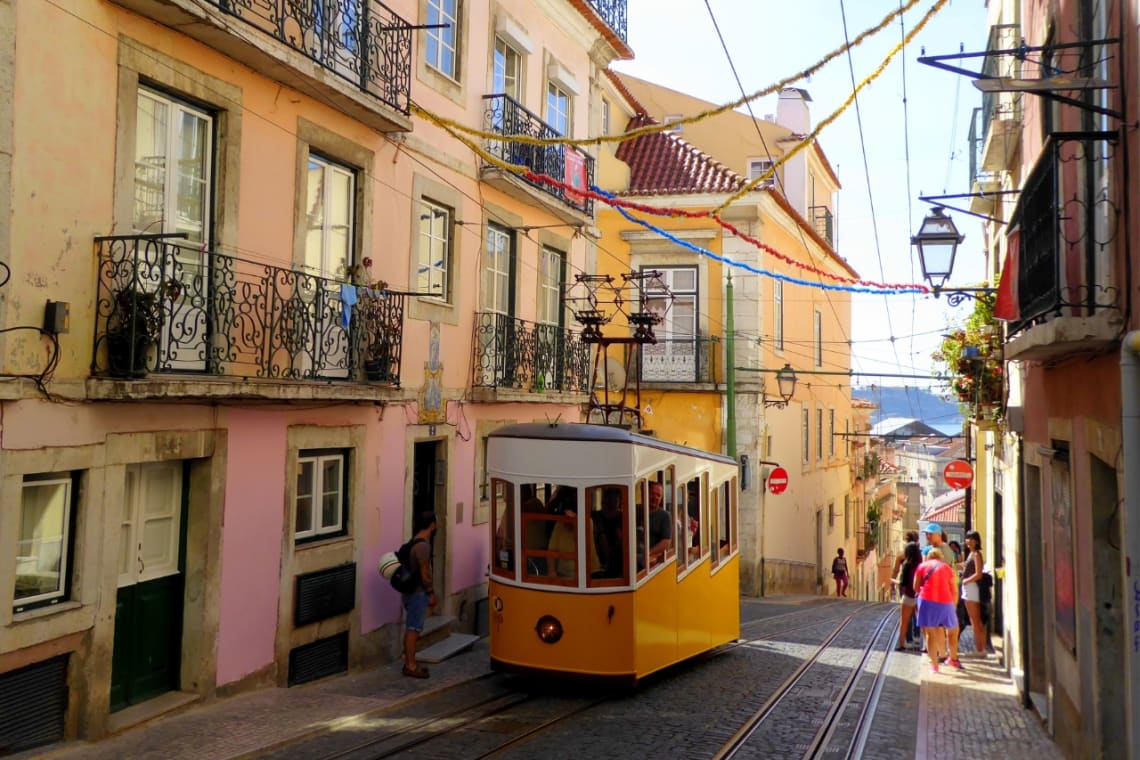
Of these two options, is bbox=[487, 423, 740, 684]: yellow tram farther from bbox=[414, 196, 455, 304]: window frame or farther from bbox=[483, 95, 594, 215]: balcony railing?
bbox=[483, 95, 594, 215]: balcony railing

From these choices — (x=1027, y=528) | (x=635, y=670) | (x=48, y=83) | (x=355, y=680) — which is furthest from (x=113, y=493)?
(x=1027, y=528)

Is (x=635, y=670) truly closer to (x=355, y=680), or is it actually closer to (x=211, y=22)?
(x=355, y=680)

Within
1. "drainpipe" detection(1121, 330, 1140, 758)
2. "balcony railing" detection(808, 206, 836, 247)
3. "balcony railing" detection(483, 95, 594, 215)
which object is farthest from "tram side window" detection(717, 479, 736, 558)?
"balcony railing" detection(808, 206, 836, 247)

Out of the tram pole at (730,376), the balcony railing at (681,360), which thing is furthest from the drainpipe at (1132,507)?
the balcony railing at (681,360)

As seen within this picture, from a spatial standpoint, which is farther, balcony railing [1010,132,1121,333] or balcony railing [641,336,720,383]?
balcony railing [641,336,720,383]

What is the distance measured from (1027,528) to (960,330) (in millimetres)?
4634

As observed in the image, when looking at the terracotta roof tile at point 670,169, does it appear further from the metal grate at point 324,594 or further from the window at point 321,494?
the metal grate at point 324,594

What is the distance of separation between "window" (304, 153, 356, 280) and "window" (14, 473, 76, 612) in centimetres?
363

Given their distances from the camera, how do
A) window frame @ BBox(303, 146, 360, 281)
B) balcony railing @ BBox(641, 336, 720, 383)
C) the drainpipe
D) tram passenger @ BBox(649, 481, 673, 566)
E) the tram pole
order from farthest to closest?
balcony railing @ BBox(641, 336, 720, 383), the tram pole, window frame @ BBox(303, 146, 360, 281), tram passenger @ BBox(649, 481, 673, 566), the drainpipe

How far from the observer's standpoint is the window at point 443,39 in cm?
1243

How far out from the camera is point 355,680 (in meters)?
10.2

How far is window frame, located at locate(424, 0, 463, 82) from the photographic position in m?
12.4

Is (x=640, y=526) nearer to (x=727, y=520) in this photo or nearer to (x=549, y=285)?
(x=727, y=520)

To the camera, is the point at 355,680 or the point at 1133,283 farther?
the point at 355,680
